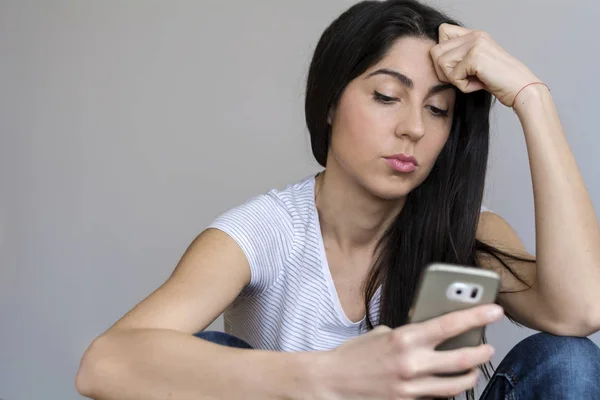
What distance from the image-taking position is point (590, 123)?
1.88 meters

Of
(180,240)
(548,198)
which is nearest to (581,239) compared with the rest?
(548,198)

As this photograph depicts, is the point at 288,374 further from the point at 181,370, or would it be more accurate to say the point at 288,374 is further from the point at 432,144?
the point at 432,144

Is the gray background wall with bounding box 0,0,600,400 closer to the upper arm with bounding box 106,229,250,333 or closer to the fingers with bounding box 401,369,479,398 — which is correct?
the upper arm with bounding box 106,229,250,333

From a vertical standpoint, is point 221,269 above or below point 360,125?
below

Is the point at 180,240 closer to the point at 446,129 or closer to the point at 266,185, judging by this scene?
the point at 266,185

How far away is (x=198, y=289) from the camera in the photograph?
1147 millimetres

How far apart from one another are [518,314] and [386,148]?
1.28 ft

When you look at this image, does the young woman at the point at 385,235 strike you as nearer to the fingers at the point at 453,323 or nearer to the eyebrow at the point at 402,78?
the eyebrow at the point at 402,78

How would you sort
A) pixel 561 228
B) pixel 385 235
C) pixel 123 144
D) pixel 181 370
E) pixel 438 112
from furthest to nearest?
pixel 123 144 → pixel 385 235 → pixel 438 112 → pixel 561 228 → pixel 181 370

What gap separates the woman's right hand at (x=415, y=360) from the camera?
805mm

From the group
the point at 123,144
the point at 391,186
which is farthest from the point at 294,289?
the point at 123,144

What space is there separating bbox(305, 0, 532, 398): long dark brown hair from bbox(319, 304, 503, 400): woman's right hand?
59 cm

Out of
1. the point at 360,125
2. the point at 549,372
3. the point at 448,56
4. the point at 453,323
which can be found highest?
the point at 448,56

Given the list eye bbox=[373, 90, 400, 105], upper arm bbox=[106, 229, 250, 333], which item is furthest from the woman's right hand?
eye bbox=[373, 90, 400, 105]
